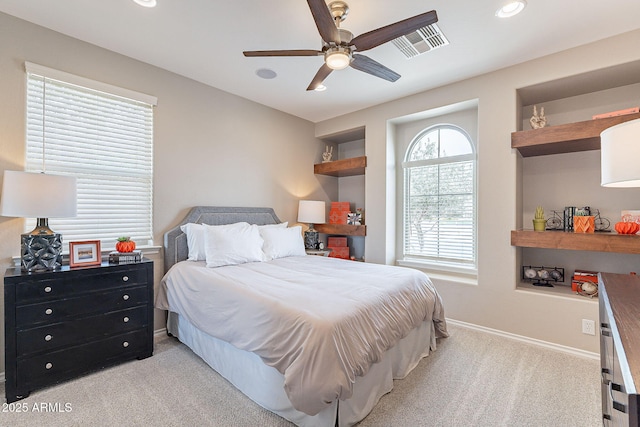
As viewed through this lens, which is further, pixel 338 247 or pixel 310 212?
pixel 338 247

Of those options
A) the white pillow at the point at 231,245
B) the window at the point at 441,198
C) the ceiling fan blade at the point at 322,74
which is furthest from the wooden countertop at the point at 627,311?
the white pillow at the point at 231,245

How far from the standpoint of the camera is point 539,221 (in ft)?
9.88

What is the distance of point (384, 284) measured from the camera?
2273mm

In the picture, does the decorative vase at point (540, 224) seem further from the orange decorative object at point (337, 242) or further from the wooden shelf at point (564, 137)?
the orange decorative object at point (337, 242)

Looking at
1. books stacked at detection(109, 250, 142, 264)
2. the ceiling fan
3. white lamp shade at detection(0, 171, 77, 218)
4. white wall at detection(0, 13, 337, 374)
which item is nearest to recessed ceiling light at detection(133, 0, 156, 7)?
the ceiling fan

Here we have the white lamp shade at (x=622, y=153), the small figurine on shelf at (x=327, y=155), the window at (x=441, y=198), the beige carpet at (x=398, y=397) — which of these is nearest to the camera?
the white lamp shade at (x=622, y=153)

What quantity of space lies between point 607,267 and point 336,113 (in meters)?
3.74

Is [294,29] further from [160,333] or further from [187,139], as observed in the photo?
[160,333]

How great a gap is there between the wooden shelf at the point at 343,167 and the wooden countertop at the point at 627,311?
3.05m

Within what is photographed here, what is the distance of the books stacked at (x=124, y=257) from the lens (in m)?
2.54

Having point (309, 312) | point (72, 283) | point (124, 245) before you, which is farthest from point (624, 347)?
point (124, 245)

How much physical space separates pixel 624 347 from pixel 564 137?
2.59 metres

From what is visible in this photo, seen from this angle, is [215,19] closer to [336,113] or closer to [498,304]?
[336,113]

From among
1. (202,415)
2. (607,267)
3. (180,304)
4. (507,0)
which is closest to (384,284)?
(202,415)
